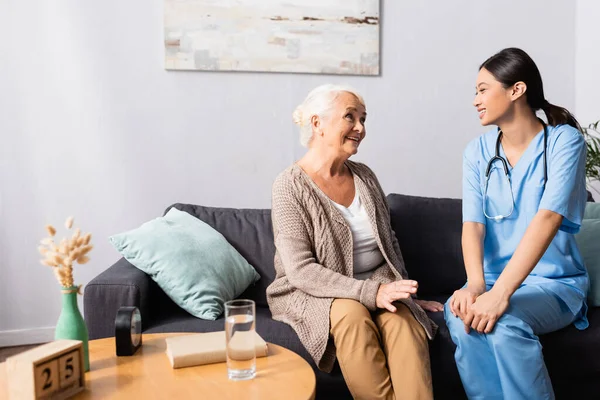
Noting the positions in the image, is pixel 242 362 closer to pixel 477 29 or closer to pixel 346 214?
pixel 346 214

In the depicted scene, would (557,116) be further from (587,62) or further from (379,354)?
(587,62)

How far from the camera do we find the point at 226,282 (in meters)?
2.22

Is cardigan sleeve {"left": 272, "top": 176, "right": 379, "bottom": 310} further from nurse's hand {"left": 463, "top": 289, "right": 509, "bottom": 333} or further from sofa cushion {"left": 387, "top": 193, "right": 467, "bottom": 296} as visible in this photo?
sofa cushion {"left": 387, "top": 193, "right": 467, "bottom": 296}

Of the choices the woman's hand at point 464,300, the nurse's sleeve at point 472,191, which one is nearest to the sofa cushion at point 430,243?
the nurse's sleeve at point 472,191

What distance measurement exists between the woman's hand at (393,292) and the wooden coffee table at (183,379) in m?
0.42

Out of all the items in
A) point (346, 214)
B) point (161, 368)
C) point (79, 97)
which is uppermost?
point (79, 97)

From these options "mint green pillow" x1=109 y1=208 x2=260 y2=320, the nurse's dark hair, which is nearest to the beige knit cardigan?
"mint green pillow" x1=109 y1=208 x2=260 y2=320

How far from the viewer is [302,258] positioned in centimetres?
196

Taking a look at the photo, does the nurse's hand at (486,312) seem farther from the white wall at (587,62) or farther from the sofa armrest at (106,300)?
the white wall at (587,62)

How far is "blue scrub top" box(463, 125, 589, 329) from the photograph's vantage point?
6.41 feet

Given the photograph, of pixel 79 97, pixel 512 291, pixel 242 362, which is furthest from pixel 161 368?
pixel 79 97

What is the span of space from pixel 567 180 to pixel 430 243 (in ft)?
2.35

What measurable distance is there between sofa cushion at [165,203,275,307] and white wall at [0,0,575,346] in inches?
19.2

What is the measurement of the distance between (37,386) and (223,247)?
1193mm
